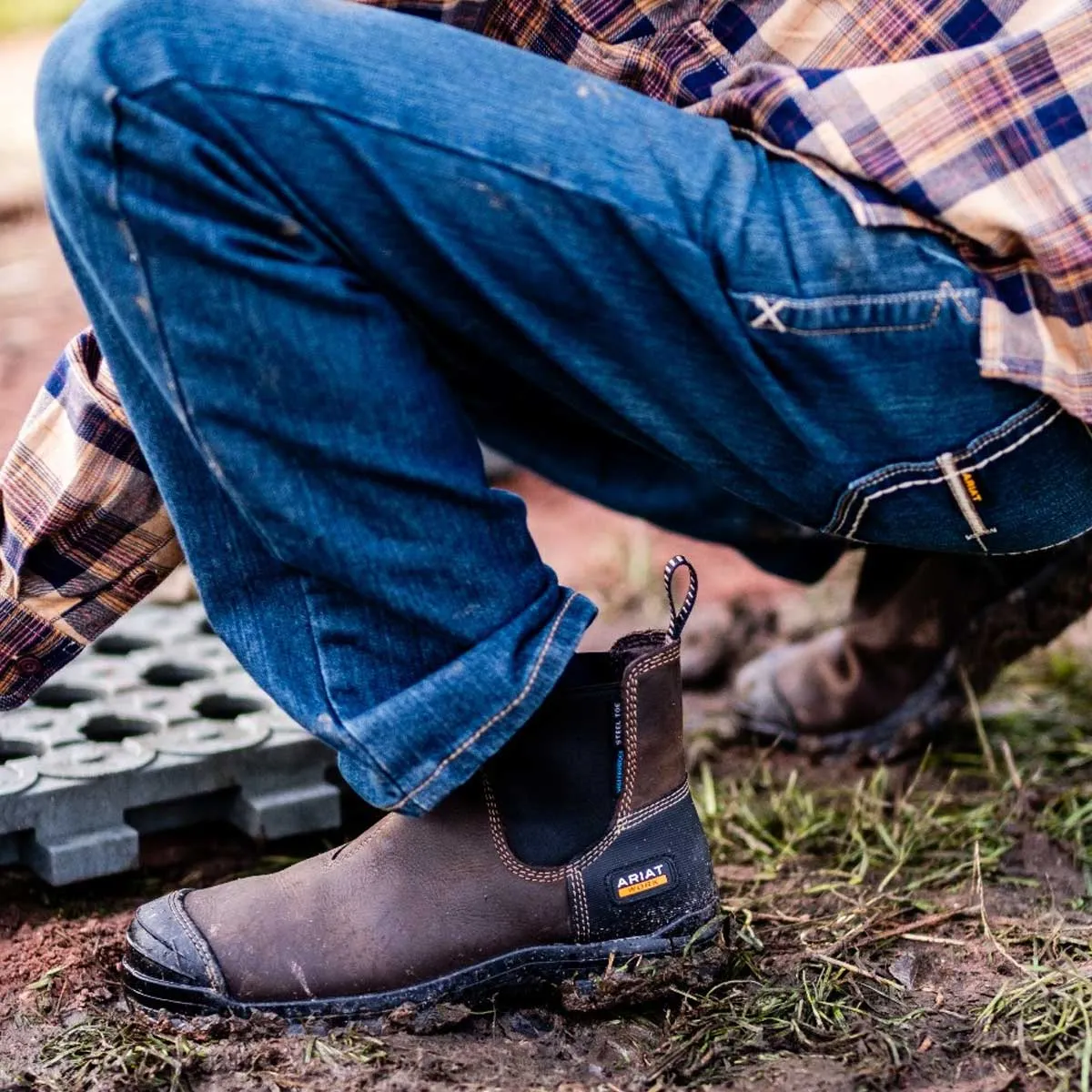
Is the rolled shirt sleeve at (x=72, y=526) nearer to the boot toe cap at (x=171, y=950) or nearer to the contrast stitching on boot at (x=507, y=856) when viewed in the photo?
the boot toe cap at (x=171, y=950)

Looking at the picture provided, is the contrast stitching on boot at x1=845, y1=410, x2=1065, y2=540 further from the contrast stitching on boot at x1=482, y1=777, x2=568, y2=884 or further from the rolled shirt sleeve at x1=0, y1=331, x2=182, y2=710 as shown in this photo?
the rolled shirt sleeve at x1=0, y1=331, x2=182, y2=710

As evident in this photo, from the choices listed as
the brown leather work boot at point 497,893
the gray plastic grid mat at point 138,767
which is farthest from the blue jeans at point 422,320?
the gray plastic grid mat at point 138,767

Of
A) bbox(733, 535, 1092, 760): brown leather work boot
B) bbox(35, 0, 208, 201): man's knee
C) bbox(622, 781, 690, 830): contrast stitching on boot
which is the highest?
bbox(35, 0, 208, 201): man's knee

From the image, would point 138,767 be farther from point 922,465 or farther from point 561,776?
point 922,465

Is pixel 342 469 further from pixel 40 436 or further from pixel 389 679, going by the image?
pixel 40 436

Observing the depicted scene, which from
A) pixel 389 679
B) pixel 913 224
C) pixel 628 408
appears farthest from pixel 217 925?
pixel 913 224

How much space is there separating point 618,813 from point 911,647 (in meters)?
0.83

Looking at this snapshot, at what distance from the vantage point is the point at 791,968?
1.49 meters

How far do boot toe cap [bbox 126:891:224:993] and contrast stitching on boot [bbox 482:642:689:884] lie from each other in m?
0.30

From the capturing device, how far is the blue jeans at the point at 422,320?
3.99 feet

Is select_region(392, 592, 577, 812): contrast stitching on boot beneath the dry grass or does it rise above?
above

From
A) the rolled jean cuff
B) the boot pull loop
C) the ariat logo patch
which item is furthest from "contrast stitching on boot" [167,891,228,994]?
the ariat logo patch

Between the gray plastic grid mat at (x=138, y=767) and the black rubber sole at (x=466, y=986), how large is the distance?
29 centimetres

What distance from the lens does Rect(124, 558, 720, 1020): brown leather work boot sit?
139 centimetres
